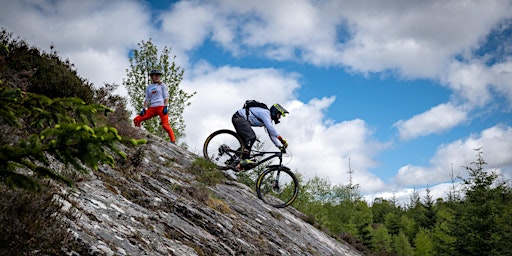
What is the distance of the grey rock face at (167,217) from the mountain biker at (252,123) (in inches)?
50.9

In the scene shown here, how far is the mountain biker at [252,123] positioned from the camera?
34.8 ft

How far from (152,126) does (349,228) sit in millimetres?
17324

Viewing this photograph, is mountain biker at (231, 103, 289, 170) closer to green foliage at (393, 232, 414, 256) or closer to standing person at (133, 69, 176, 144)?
standing person at (133, 69, 176, 144)

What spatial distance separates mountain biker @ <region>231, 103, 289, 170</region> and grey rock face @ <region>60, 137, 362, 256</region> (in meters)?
1.29

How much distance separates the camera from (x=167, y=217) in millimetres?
5664

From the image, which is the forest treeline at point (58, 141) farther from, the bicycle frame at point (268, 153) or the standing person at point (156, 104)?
the bicycle frame at point (268, 153)

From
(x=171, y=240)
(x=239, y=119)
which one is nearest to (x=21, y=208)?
(x=171, y=240)

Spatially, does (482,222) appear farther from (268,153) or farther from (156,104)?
(156,104)

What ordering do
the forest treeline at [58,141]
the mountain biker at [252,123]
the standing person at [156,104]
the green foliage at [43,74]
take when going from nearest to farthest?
1. the forest treeline at [58,141]
2. the green foliage at [43,74]
3. the mountain biker at [252,123]
4. the standing person at [156,104]

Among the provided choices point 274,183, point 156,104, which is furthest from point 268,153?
point 156,104

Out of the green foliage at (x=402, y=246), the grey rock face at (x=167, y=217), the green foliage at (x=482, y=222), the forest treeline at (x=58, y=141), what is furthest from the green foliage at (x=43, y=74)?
the green foliage at (x=402, y=246)

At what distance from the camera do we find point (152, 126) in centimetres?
2631

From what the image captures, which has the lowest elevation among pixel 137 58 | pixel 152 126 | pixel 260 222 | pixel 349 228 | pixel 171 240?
pixel 171 240

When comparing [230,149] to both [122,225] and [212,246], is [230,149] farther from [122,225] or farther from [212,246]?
[122,225]
